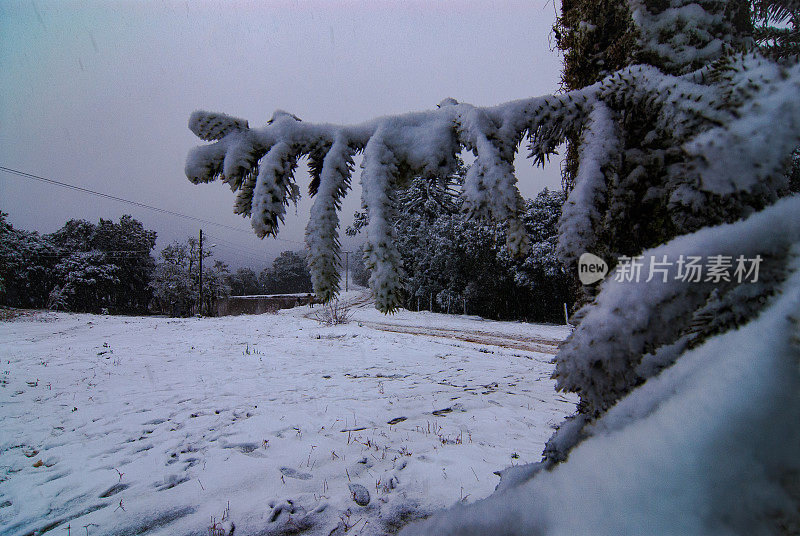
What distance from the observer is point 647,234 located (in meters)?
1.15

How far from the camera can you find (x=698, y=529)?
377mm

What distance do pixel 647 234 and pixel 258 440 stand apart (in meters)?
4.29

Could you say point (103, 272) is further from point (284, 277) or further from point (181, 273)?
point (284, 277)

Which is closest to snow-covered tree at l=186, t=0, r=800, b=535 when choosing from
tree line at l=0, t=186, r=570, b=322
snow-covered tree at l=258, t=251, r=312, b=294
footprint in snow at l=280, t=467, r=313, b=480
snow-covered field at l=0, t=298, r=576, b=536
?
snow-covered field at l=0, t=298, r=576, b=536

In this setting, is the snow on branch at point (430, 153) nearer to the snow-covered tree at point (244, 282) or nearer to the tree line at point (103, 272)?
the tree line at point (103, 272)

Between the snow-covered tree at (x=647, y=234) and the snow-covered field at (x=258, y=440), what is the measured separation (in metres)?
1.23

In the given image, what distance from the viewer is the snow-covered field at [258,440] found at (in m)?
2.78

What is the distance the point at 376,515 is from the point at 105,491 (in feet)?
8.17

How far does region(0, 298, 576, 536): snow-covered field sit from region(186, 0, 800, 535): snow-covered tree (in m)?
1.23

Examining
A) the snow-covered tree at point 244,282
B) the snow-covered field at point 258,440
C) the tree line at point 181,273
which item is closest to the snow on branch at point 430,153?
the snow-covered field at point 258,440

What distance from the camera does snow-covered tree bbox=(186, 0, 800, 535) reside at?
15.8 inches

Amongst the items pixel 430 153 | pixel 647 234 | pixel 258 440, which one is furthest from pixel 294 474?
pixel 647 234

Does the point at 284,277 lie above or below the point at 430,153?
above

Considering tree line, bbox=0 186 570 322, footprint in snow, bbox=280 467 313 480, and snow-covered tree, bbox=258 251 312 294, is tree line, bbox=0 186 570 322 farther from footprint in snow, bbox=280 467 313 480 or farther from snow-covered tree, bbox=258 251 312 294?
snow-covered tree, bbox=258 251 312 294
